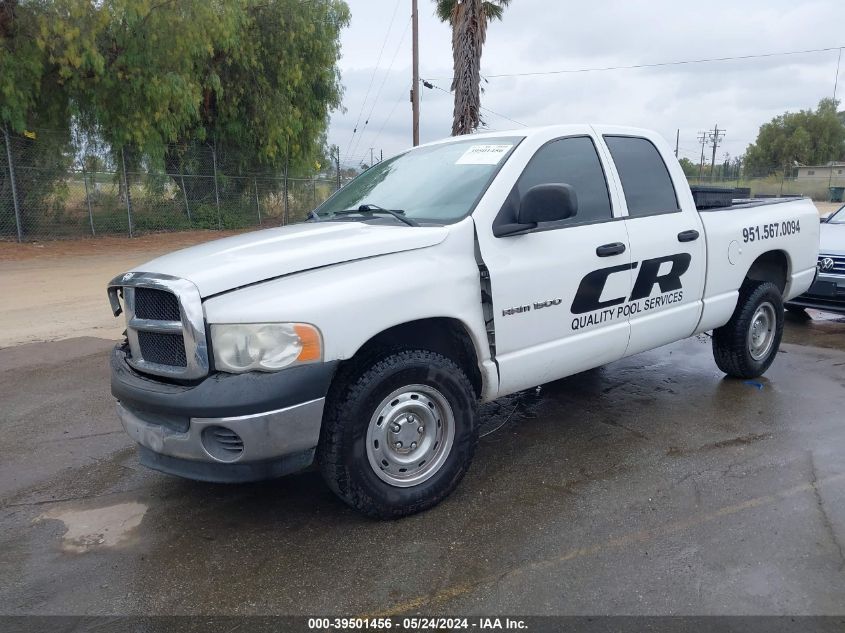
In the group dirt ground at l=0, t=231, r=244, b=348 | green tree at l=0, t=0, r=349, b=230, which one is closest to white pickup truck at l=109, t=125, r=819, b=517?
dirt ground at l=0, t=231, r=244, b=348

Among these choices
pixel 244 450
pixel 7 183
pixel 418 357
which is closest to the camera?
pixel 244 450

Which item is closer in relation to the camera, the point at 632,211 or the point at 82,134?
the point at 632,211

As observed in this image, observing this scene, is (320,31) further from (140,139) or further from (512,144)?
(512,144)

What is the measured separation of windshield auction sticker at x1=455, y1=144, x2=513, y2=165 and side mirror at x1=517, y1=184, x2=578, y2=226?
445 millimetres

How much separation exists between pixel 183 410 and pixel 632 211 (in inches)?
121

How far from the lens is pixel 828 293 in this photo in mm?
7504

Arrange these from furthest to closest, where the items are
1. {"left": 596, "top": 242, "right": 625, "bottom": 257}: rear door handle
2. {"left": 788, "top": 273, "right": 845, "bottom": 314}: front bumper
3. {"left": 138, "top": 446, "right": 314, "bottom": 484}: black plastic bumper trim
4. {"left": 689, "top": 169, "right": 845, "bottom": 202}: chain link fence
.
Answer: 1. {"left": 689, "top": 169, "right": 845, "bottom": 202}: chain link fence
2. {"left": 788, "top": 273, "right": 845, "bottom": 314}: front bumper
3. {"left": 596, "top": 242, "right": 625, "bottom": 257}: rear door handle
4. {"left": 138, "top": 446, "right": 314, "bottom": 484}: black plastic bumper trim

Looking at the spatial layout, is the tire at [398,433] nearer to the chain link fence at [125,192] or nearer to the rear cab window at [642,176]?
the rear cab window at [642,176]

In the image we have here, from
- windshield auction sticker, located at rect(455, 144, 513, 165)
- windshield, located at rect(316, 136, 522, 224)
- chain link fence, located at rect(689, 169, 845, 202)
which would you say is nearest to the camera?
windshield, located at rect(316, 136, 522, 224)

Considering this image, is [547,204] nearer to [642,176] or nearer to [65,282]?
[642,176]

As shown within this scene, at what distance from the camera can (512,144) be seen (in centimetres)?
409

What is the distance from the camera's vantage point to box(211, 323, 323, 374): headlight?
2963 mm

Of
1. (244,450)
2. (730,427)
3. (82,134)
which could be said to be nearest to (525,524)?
(244,450)

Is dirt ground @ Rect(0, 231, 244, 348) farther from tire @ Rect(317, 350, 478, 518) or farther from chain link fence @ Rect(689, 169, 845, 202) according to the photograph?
chain link fence @ Rect(689, 169, 845, 202)
